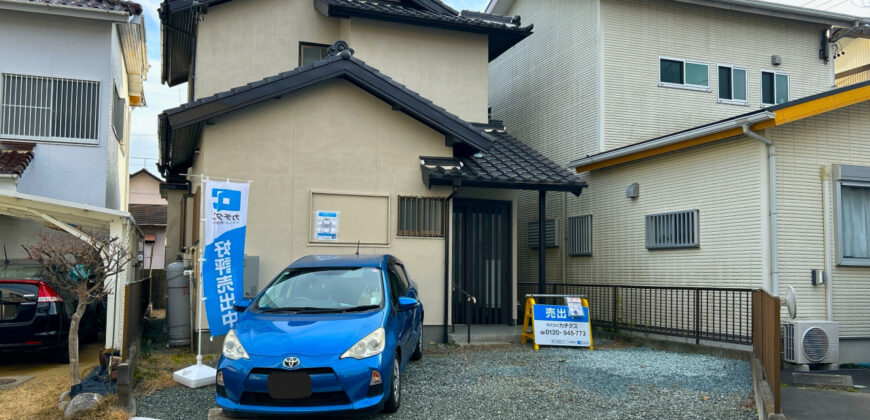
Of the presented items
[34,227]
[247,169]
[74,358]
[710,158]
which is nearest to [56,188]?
[34,227]

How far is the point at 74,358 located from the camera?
6.94 m

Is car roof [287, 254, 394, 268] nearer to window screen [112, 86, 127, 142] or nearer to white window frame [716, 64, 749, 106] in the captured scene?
window screen [112, 86, 127, 142]

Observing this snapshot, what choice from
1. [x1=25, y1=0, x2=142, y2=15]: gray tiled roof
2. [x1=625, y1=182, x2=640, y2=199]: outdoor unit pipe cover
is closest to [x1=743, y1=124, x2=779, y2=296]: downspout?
[x1=625, y1=182, x2=640, y2=199]: outdoor unit pipe cover

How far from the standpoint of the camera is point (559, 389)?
24.8 feet

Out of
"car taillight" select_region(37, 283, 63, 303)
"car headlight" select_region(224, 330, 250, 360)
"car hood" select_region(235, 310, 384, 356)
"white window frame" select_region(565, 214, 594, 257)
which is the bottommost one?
"car headlight" select_region(224, 330, 250, 360)

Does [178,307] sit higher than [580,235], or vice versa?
[580,235]

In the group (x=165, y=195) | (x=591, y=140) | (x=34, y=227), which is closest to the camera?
(x=34, y=227)

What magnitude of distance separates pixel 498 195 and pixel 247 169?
15.4ft

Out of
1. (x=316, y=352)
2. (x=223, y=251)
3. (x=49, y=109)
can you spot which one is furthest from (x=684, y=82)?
(x=49, y=109)

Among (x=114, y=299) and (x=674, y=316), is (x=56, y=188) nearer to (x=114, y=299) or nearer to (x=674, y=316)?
(x=114, y=299)

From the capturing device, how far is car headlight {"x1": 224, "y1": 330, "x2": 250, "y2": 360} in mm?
6211

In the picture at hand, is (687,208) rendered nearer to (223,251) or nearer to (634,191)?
(634,191)

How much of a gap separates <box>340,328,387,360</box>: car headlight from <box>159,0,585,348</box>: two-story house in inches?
94.0

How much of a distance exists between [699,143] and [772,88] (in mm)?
5818
